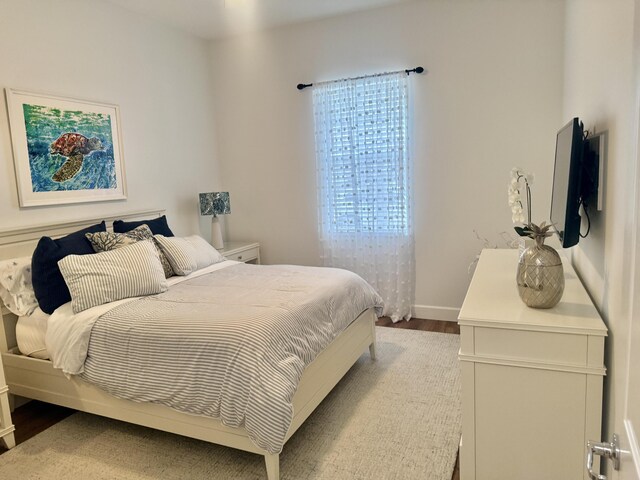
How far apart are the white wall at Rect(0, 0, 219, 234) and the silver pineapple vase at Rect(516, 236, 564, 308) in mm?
3034

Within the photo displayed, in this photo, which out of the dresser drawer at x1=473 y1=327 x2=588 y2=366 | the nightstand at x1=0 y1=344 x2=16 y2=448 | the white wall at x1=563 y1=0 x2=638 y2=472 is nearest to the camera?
the white wall at x1=563 y1=0 x2=638 y2=472

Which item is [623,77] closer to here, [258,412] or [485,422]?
[485,422]

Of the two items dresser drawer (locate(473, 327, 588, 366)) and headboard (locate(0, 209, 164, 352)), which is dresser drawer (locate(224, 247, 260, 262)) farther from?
dresser drawer (locate(473, 327, 588, 366))

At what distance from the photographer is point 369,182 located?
163 inches

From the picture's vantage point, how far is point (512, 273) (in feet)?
7.89

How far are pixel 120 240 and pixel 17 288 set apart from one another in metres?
0.65

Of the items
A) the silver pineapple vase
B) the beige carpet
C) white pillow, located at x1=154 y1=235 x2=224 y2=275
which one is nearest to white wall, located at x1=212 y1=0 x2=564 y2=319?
white pillow, located at x1=154 y1=235 x2=224 y2=275

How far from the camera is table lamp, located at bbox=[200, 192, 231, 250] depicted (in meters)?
4.30

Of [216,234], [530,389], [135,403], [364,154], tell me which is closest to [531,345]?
[530,389]

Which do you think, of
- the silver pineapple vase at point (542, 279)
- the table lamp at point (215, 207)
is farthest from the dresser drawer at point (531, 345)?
the table lamp at point (215, 207)

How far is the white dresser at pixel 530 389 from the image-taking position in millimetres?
1555

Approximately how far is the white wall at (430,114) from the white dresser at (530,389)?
220cm

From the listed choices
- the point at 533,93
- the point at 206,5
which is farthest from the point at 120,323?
the point at 533,93

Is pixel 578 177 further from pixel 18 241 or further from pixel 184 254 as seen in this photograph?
pixel 18 241
